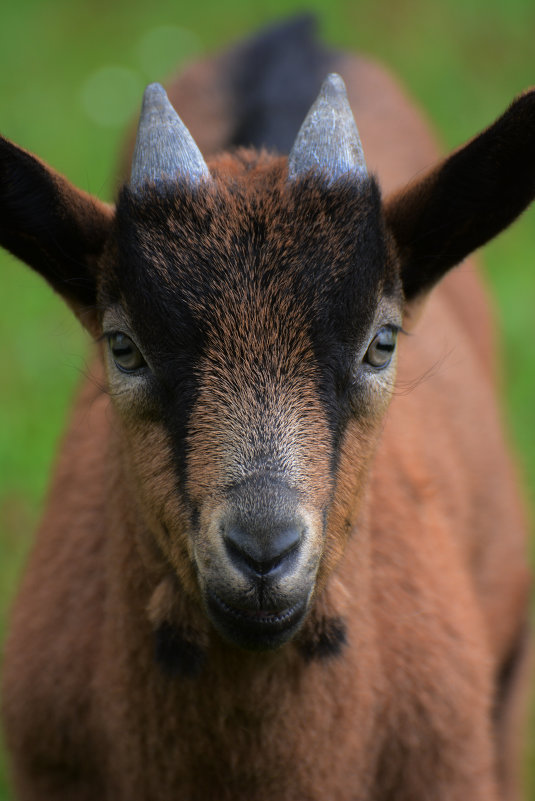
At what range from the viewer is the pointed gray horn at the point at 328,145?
11.6 ft

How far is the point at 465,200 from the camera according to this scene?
3693mm

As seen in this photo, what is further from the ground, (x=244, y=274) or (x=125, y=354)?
(x=244, y=274)

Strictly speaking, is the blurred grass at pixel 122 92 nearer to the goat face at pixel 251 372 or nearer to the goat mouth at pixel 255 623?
the goat face at pixel 251 372

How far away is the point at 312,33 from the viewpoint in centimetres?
684

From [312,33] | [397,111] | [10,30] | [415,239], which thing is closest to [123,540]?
[415,239]

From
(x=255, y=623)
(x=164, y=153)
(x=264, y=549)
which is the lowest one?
(x=255, y=623)

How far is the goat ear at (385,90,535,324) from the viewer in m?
3.55

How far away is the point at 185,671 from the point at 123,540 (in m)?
0.53

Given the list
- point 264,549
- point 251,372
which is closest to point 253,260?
point 251,372

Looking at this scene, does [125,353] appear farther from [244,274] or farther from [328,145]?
[328,145]

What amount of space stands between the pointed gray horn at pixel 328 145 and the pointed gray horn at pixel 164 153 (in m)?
0.31

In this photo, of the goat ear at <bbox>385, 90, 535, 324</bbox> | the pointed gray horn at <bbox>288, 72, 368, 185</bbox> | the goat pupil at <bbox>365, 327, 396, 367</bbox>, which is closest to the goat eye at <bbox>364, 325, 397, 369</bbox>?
the goat pupil at <bbox>365, 327, 396, 367</bbox>

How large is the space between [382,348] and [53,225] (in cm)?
116

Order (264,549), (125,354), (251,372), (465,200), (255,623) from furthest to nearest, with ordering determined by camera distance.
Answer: (465,200)
(125,354)
(251,372)
(255,623)
(264,549)
